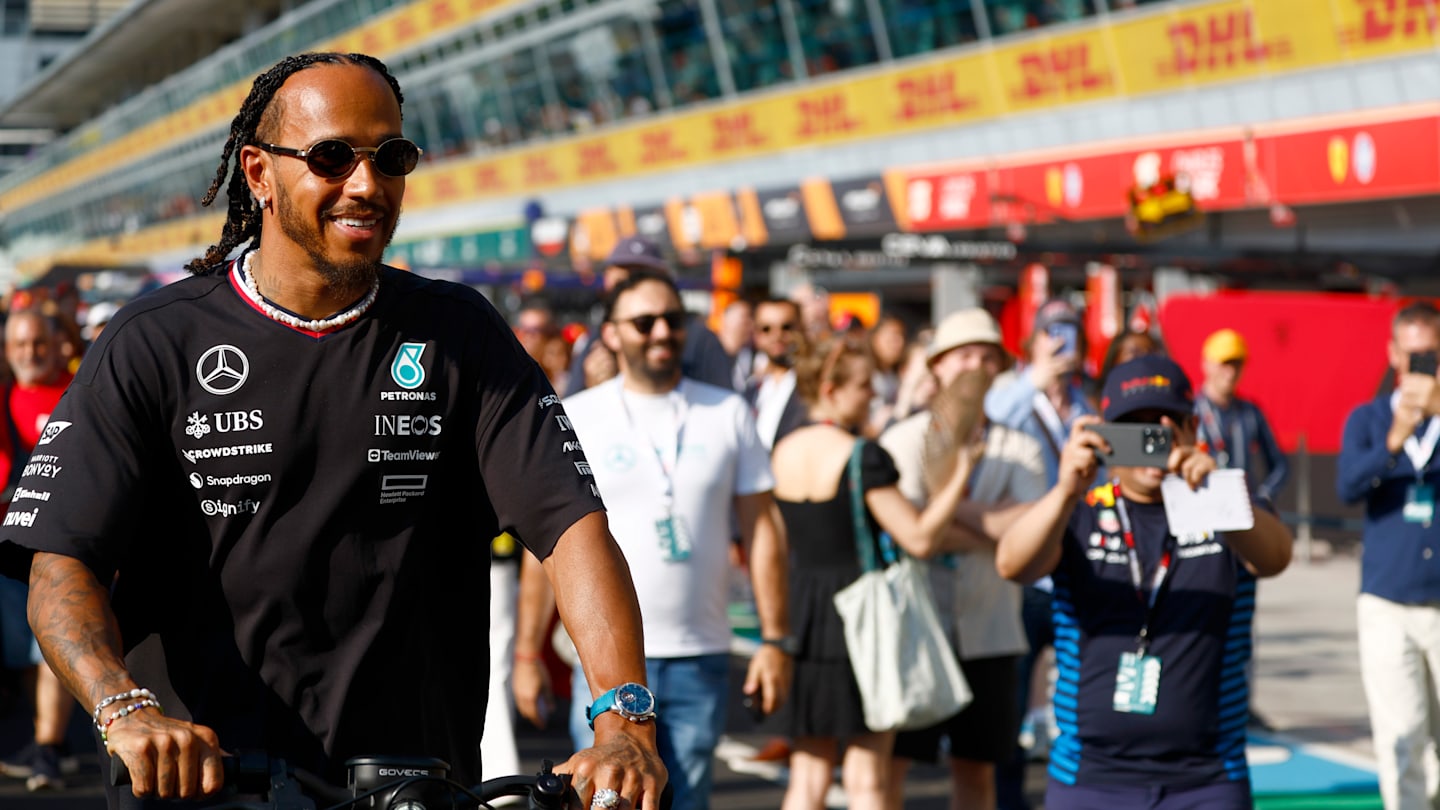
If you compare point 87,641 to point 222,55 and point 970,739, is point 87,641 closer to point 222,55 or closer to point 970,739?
point 970,739

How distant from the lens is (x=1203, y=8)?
23297mm

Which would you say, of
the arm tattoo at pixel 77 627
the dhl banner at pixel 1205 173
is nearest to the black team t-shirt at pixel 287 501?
the arm tattoo at pixel 77 627

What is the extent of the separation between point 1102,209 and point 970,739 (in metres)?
19.2

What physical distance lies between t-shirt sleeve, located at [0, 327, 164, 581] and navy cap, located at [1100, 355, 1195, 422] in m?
2.87

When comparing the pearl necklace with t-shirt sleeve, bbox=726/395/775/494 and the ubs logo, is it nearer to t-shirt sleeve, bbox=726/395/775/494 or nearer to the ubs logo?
the ubs logo

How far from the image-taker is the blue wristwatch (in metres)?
2.48

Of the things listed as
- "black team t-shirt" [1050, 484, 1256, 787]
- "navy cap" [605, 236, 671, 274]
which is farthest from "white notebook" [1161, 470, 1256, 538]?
"navy cap" [605, 236, 671, 274]

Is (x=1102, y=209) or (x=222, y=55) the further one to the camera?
(x=222, y=55)

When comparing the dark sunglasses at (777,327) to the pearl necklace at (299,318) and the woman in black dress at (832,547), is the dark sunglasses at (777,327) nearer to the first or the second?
the woman in black dress at (832,547)

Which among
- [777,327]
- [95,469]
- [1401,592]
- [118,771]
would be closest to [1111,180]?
[777,327]

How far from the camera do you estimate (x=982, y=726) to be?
6.51 meters

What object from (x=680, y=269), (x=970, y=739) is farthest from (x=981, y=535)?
(x=680, y=269)

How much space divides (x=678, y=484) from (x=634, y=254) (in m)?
2.75

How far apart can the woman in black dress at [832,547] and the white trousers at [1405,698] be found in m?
1.97
